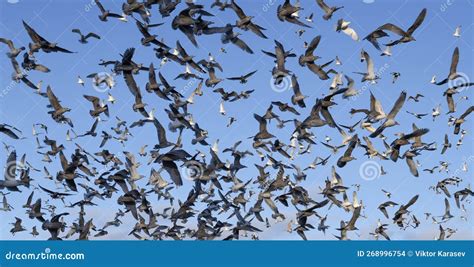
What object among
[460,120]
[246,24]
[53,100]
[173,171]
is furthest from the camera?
[460,120]

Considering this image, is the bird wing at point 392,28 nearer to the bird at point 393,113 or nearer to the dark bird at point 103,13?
the bird at point 393,113

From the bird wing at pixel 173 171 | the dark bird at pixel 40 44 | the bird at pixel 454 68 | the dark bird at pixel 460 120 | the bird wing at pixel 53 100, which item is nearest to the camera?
the bird wing at pixel 173 171

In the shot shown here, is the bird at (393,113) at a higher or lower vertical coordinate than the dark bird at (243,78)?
lower

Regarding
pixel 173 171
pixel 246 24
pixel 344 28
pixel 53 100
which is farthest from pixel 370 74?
pixel 53 100

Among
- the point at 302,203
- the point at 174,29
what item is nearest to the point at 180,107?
the point at 174,29

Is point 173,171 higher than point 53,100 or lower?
lower

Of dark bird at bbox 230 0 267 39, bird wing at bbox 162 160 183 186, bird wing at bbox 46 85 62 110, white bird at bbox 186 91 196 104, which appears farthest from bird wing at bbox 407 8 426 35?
bird wing at bbox 46 85 62 110

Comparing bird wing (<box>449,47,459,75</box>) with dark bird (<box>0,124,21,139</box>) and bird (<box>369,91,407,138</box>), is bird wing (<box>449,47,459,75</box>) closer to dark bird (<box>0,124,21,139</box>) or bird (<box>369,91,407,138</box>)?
bird (<box>369,91,407,138</box>)

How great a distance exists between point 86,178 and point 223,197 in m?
4.83

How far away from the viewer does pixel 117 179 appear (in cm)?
2156

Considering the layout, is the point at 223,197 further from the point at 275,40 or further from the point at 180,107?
the point at 275,40

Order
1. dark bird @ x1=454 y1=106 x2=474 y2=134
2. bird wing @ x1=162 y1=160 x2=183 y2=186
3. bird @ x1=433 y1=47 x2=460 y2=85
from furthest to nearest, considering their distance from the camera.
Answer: dark bird @ x1=454 y1=106 x2=474 y2=134 → bird @ x1=433 y1=47 x2=460 y2=85 → bird wing @ x1=162 y1=160 x2=183 y2=186

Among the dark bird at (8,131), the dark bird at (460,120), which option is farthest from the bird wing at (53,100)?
the dark bird at (460,120)

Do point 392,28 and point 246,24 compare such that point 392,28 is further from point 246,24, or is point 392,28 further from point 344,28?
point 246,24
